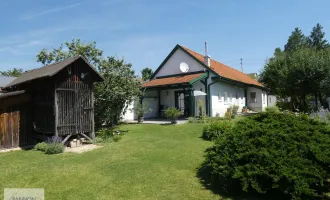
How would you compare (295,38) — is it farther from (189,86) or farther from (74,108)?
(74,108)

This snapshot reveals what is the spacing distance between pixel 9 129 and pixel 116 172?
7.04m

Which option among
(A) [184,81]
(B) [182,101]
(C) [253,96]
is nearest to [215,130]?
(A) [184,81]

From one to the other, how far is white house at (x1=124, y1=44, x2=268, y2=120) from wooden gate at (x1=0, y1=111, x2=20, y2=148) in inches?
399

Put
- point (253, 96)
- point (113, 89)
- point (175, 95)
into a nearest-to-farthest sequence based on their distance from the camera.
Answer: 1. point (113, 89)
2. point (175, 95)
3. point (253, 96)

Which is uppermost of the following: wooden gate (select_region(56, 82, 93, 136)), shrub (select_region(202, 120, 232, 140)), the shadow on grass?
wooden gate (select_region(56, 82, 93, 136))

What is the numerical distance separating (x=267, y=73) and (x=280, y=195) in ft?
74.8

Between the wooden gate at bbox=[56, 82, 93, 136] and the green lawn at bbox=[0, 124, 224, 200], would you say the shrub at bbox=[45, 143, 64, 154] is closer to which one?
the green lawn at bbox=[0, 124, 224, 200]

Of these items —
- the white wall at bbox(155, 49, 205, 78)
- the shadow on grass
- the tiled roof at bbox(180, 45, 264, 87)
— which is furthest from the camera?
the tiled roof at bbox(180, 45, 264, 87)

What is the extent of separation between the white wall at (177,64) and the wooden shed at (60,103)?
36.5ft

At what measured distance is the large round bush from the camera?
441 centimetres

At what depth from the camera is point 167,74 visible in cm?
2312

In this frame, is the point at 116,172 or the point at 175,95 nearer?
the point at 116,172

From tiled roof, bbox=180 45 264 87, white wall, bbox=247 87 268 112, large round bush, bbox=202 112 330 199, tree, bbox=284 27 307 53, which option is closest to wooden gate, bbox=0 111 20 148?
large round bush, bbox=202 112 330 199

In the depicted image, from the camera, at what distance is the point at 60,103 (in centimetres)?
1026
